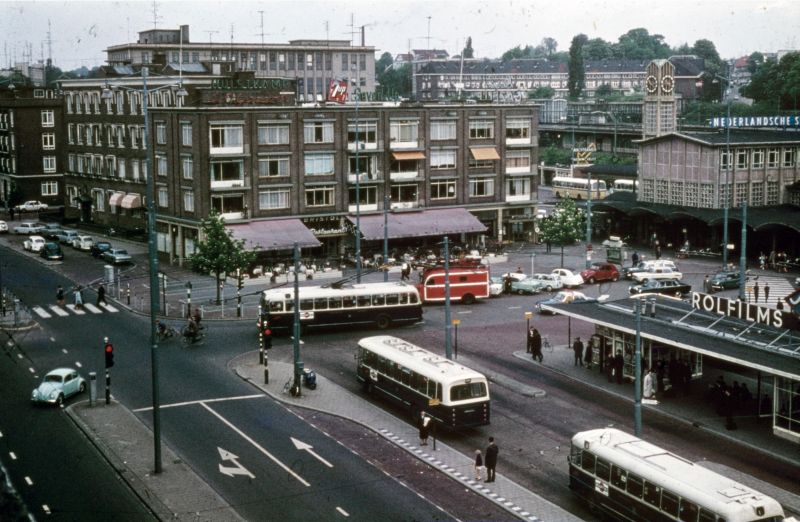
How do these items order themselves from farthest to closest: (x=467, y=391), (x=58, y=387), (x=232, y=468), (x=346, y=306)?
1. (x=346, y=306)
2. (x=58, y=387)
3. (x=467, y=391)
4. (x=232, y=468)

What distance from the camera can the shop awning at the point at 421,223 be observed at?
281 feet

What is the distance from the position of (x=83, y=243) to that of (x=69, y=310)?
2710 cm

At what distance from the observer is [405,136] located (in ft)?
294

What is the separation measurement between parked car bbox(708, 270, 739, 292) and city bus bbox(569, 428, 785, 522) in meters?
43.1

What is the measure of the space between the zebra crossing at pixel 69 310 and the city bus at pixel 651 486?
135 feet

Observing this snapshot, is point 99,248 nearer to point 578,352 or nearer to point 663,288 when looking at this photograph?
point 663,288

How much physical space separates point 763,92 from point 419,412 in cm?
14383

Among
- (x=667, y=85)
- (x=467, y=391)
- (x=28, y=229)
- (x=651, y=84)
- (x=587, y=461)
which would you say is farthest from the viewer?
(x=651, y=84)

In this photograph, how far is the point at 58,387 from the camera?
140 ft

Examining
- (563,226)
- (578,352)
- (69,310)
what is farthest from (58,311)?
(563,226)

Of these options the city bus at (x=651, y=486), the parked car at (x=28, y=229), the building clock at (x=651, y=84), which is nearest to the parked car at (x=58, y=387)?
the city bus at (x=651, y=486)

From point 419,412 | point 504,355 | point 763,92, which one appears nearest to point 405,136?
point 504,355

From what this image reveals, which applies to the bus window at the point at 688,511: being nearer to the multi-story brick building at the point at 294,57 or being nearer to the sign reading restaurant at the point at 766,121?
the sign reading restaurant at the point at 766,121

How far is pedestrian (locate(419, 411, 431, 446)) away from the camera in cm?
3728
